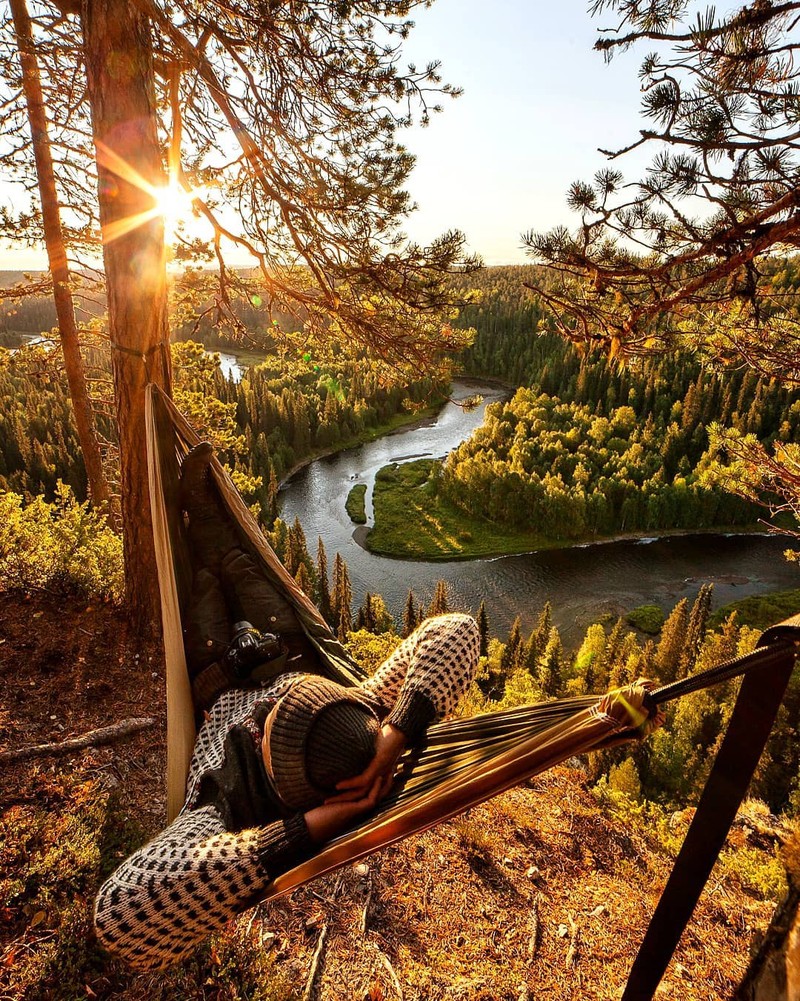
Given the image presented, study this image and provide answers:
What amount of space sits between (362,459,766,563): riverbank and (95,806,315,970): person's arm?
73.0ft

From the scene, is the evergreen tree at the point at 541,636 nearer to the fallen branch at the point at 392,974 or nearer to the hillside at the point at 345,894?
the hillside at the point at 345,894

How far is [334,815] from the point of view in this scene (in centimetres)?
110

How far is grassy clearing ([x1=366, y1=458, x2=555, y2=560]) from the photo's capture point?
2380 centimetres

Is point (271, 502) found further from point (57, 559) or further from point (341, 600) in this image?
point (57, 559)

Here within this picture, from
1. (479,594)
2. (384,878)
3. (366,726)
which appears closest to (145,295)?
(366,726)

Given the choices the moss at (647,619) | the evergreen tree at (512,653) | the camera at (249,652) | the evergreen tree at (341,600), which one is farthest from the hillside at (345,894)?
the moss at (647,619)

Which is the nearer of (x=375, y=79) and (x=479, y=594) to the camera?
(x=375, y=79)

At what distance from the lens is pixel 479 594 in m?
21.4

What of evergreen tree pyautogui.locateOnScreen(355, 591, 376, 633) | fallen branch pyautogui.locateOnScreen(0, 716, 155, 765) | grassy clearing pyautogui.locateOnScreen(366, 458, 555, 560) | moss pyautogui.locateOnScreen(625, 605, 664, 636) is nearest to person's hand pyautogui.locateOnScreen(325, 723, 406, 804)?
fallen branch pyautogui.locateOnScreen(0, 716, 155, 765)

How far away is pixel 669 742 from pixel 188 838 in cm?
1498

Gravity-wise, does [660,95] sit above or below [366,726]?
above

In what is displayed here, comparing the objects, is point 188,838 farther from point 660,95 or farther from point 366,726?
Result: point 660,95

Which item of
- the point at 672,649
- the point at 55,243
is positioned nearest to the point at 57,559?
the point at 55,243

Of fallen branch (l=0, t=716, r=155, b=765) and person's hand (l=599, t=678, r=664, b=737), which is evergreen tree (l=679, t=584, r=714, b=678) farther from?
person's hand (l=599, t=678, r=664, b=737)
